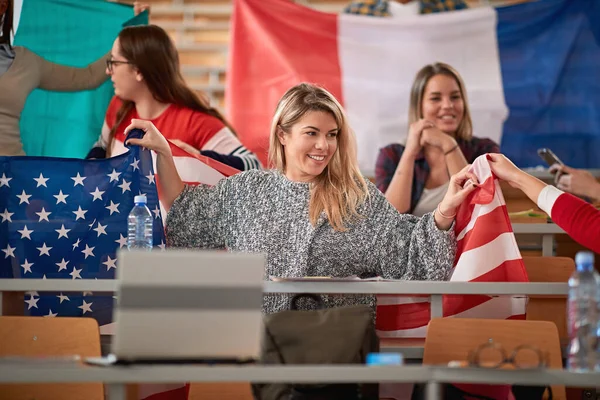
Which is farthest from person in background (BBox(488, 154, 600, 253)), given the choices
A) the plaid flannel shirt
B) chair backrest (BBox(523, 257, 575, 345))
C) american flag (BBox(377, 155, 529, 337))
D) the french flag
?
the french flag

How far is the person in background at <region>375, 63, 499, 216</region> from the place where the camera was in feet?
14.3

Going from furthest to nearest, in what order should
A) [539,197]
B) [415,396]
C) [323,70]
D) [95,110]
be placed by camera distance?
[323,70] < [95,110] < [539,197] < [415,396]

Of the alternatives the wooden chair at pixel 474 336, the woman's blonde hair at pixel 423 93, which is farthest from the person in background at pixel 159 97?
the wooden chair at pixel 474 336

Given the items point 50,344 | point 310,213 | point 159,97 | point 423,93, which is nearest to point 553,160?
point 423,93

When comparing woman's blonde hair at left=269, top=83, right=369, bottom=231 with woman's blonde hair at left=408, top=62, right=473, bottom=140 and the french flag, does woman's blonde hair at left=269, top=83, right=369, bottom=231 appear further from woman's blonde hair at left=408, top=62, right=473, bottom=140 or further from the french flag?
the french flag

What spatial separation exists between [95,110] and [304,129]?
69.4 inches

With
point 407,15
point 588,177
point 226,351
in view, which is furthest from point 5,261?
point 407,15

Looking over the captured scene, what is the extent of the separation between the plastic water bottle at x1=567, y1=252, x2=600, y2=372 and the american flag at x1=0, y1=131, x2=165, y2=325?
1474 mm

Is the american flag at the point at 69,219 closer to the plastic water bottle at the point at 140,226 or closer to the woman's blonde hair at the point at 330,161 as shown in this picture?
the plastic water bottle at the point at 140,226

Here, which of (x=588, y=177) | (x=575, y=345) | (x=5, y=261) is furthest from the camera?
(x=588, y=177)

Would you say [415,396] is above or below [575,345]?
below

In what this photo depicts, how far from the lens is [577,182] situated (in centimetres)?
421

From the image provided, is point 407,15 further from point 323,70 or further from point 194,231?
point 194,231

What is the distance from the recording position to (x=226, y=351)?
2.14 metres
